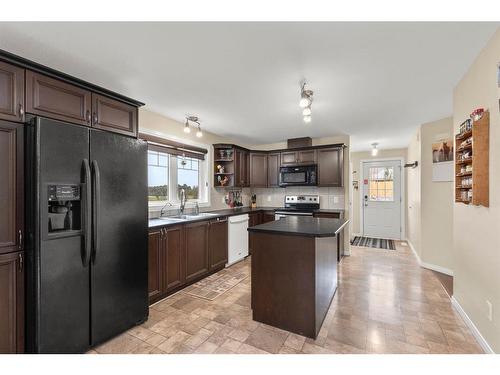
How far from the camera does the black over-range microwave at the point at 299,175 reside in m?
4.68

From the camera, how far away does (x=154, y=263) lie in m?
2.61

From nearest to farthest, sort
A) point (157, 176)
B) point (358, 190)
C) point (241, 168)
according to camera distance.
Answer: point (157, 176) → point (241, 168) → point (358, 190)

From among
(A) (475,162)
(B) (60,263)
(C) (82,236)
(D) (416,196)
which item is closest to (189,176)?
(C) (82,236)

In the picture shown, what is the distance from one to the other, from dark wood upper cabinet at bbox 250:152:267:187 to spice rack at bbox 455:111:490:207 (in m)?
3.41

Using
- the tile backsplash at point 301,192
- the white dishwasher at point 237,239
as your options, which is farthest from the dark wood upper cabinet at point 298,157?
the white dishwasher at point 237,239

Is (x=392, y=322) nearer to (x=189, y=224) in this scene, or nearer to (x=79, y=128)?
(x=189, y=224)

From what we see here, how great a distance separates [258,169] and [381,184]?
342cm

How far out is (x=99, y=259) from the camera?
1907 millimetres

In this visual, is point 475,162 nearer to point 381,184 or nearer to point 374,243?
point 374,243

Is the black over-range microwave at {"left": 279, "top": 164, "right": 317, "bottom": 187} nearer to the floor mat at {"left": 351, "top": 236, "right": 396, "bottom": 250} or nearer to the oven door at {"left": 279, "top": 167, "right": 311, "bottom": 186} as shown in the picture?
the oven door at {"left": 279, "top": 167, "right": 311, "bottom": 186}

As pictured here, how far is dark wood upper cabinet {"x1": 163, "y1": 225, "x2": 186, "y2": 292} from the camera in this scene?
9.05 ft

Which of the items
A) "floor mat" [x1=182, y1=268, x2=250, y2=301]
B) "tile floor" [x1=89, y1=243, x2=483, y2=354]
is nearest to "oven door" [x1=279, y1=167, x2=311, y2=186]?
"floor mat" [x1=182, y1=268, x2=250, y2=301]

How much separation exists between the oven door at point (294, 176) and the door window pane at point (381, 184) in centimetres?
264
